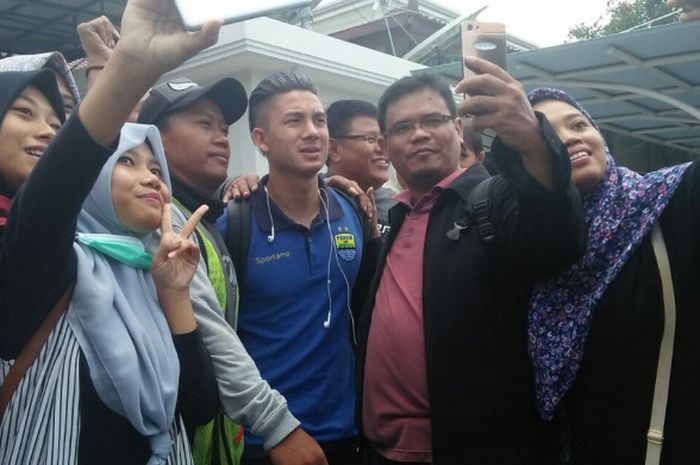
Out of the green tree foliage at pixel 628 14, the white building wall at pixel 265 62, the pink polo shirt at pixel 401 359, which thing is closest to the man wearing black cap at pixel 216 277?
the pink polo shirt at pixel 401 359

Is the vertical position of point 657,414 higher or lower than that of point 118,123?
lower

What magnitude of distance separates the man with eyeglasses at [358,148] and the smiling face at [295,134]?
3.01ft

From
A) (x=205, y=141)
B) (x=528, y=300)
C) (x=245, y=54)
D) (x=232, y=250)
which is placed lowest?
(x=528, y=300)

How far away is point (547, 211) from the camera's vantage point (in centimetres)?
173

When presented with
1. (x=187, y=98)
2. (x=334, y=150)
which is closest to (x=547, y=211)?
(x=187, y=98)

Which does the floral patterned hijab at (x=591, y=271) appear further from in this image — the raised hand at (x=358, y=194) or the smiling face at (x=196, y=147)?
the smiling face at (x=196, y=147)

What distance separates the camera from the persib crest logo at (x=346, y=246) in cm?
270

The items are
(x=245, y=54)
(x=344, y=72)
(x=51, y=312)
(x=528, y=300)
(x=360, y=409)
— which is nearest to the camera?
(x=51, y=312)

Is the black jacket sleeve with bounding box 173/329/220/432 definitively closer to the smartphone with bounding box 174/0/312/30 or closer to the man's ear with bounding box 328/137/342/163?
the smartphone with bounding box 174/0/312/30

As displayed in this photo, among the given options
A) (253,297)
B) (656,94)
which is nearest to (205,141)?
(253,297)

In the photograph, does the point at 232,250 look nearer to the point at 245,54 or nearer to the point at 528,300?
the point at 528,300

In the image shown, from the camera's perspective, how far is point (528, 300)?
2096 millimetres

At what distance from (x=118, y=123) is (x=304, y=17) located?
7.28 metres

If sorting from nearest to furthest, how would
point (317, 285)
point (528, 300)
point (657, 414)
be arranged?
point (657, 414) → point (528, 300) → point (317, 285)
